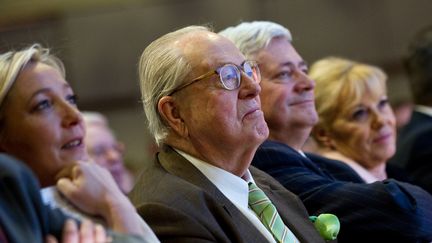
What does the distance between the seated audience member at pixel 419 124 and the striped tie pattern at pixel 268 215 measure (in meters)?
1.55

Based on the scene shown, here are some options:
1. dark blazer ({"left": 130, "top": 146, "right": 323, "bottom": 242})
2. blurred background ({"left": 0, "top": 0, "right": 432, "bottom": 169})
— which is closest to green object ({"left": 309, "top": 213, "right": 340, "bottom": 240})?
dark blazer ({"left": 130, "top": 146, "right": 323, "bottom": 242})

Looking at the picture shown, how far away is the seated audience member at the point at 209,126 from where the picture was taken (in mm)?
2922

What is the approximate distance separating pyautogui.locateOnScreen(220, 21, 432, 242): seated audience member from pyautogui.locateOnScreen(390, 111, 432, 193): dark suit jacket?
31.7 inches

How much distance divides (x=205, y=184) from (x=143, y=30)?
5.33 meters

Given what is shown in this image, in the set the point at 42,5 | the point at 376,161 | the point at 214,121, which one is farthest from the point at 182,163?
the point at 42,5

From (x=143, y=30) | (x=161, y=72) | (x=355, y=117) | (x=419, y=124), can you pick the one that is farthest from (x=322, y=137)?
(x=143, y=30)

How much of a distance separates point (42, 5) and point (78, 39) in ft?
1.77

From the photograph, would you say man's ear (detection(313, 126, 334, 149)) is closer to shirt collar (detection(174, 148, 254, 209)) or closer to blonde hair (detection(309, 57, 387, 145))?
blonde hair (detection(309, 57, 387, 145))

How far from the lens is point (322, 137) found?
14.1 ft

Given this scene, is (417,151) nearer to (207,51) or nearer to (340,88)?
(340,88)

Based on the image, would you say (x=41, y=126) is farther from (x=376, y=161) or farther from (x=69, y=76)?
(x=69, y=76)

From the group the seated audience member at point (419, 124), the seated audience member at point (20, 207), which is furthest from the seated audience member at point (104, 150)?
the seated audience member at point (20, 207)

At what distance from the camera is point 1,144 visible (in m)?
2.92

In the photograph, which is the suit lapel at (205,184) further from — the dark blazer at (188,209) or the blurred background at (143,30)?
the blurred background at (143,30)
